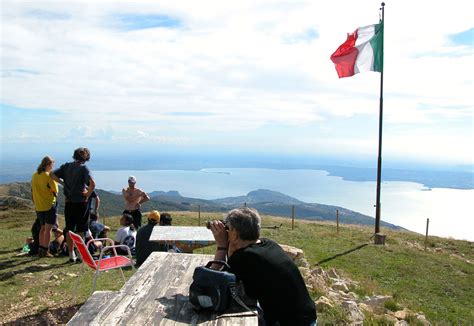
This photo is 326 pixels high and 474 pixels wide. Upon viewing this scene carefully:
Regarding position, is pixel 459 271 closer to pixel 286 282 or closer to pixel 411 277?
pixel 411 277

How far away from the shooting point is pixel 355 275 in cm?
1128

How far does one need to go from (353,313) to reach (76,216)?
6113mm

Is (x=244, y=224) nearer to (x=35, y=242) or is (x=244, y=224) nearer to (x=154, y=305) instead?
(x=154, y=305)

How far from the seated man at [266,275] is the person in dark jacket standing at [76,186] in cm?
600

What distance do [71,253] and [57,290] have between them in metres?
2.15

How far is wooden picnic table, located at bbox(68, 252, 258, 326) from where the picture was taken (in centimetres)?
340

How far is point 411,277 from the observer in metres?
11.6

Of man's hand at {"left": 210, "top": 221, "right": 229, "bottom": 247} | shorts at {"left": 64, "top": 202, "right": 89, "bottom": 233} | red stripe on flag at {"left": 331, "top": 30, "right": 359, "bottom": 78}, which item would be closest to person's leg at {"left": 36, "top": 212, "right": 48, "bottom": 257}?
shorts at {"left": 64, "top": 202, "right": 89, "bottom": 233}

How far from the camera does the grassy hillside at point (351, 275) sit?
6804mm

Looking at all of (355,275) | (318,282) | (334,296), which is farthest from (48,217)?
(355,275)

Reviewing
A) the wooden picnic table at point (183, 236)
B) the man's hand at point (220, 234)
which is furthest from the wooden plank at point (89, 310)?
the wooden picnic table at point (183, 236)

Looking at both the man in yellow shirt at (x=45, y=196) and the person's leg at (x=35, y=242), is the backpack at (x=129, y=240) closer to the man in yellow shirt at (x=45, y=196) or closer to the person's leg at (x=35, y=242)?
the man in yellow shirt at (x=45, y=196)

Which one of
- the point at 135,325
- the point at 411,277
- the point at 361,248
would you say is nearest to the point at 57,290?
the point at 135,325

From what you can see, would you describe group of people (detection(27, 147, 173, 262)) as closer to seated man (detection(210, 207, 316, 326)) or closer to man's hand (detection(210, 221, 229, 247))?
man's hand (detection(210, 221, 229, 247))
